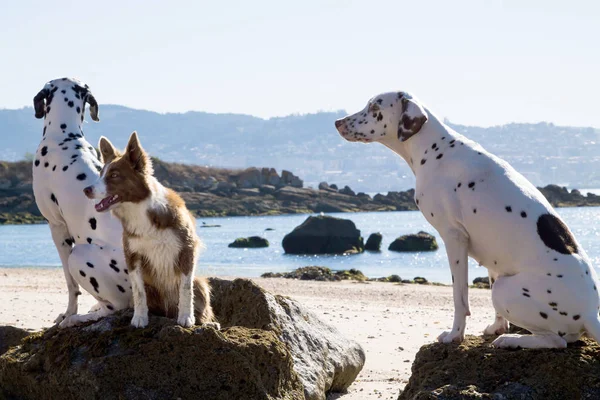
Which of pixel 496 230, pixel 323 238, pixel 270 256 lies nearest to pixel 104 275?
pixel 496 230

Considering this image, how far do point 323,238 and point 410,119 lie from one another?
46813 mm

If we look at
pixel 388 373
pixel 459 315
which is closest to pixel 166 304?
pixel 459 315

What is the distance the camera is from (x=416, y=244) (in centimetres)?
5622

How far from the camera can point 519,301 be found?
6477 mm

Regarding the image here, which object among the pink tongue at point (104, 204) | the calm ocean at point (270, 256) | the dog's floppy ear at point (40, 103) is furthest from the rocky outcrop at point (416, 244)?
the pink tongue at point (104, 204)

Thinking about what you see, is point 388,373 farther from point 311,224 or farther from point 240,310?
point 311,224

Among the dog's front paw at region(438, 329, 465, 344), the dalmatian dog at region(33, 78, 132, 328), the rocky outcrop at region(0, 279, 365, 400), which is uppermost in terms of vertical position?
the dalmatian dog at region(33, 78, 132, 328)

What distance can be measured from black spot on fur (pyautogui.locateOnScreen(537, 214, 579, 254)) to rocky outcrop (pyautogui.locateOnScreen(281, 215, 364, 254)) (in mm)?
47165

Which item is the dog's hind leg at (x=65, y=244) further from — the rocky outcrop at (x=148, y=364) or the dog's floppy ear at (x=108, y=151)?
the dog's floppy ear at (x=108, y=151)

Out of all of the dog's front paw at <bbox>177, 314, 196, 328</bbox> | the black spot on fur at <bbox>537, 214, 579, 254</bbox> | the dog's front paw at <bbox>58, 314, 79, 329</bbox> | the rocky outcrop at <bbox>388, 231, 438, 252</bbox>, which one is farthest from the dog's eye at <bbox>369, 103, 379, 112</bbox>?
the rocky outcrop at <bbox>388, 231, 438, 252</bbox>

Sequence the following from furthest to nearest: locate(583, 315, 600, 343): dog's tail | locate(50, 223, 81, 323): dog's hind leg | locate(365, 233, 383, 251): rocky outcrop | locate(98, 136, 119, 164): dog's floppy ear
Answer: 1. locate(365, 233, 383, 251): rocky outcrop
2. locate(50, 223, 81, 323): dog's hind leg
3. locate(98, 136, 119, 164): dog's floppy ear
4. locate(583, 315, 600, 343): dog's tail

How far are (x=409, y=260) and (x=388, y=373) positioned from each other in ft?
132

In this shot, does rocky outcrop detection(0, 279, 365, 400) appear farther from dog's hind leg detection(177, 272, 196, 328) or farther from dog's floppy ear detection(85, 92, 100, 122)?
dog's floppy ear detection(85, 92, 100, 122)

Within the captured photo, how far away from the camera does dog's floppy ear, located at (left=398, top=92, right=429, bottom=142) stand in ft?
25.0
